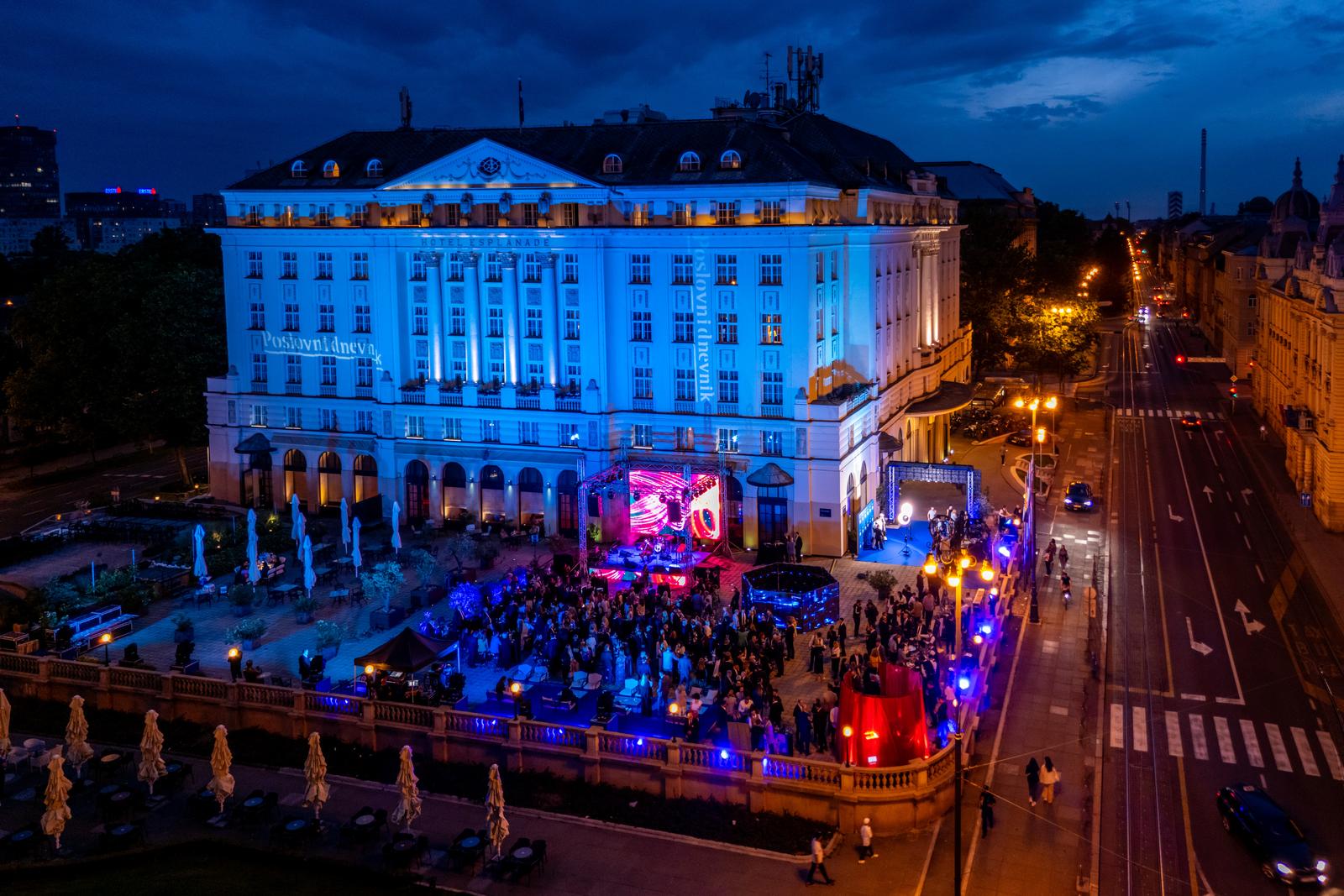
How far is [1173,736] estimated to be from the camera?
36.2m

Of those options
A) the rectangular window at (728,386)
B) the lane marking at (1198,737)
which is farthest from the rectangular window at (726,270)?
the lane marking at (1198,737)

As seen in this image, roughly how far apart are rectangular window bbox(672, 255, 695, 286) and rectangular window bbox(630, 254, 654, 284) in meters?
1.25

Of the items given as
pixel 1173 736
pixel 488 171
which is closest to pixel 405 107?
pixel 488 171

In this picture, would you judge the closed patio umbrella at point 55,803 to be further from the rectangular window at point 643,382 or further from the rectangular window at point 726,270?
the rectangular window at point 726,270

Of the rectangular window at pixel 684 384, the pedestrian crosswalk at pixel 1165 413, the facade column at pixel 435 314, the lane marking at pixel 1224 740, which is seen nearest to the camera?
the lane marking at pixel 1224 740

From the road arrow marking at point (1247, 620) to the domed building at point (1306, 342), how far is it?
15.1 meters

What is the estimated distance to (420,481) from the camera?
64125 millimetres

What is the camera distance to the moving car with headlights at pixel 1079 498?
65.4 metres

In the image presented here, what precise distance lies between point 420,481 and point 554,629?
24.2m

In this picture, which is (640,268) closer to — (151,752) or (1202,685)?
(1202,685)

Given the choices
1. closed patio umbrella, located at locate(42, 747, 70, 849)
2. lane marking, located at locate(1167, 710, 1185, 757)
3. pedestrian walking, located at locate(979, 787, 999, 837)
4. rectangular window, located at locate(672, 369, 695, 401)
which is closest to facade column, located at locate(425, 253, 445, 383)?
rectangular window, located at locate(672, 369, 695, 401)

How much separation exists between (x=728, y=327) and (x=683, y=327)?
7.58ft

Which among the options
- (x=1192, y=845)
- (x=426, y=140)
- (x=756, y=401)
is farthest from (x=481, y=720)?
(x=426, y=140)

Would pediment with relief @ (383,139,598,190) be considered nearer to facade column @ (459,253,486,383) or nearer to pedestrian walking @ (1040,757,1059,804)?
facade column @ (459,253,486,383)
